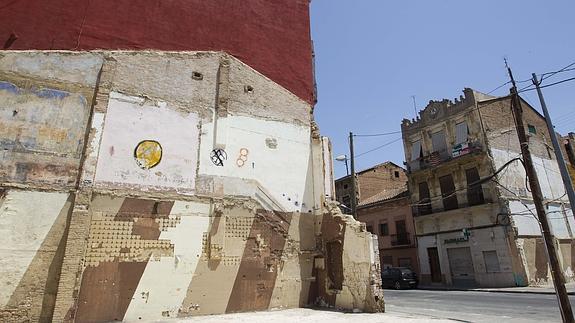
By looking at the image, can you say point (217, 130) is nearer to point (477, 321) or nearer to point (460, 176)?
point (477, 321)

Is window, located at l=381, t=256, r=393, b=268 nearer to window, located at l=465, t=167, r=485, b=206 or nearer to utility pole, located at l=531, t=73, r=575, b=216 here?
window, located at l=465, t=167, r=485, b=206

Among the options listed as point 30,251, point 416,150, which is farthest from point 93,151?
point 416,150

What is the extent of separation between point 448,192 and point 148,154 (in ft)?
71.7

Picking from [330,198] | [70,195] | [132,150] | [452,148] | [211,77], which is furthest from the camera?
[452,148]

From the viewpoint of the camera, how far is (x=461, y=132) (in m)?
25.6

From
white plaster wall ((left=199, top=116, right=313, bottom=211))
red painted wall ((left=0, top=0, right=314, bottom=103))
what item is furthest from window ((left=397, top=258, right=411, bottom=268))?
red painted wall ((left=0, top=0, right=314, bottom=103))

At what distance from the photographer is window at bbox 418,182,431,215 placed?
2686 centimetres

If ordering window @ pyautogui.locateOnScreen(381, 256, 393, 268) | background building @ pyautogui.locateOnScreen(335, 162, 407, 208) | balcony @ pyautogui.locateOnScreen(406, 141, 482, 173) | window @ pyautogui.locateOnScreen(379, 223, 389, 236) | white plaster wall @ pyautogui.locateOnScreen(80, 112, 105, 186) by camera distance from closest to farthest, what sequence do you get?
white plaster wall @ pyautogui.locateOnScreen(80, 112, 105, 186), balcony @ pyautogui.locateOnScreen(406, 141, 482, 173), window @ pyautogui.locateOnScreen(381, 256, 393, 268), window @ pyautogui.locateOnScreen(379, 223, 389, 236), background building @ pyautogui.locateOnScreen(335, 162, 407, 208)

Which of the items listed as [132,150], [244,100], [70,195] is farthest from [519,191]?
[70,195]

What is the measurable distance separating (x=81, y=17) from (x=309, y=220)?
33.4ft

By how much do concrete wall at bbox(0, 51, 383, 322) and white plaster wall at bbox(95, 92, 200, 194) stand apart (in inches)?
1.5

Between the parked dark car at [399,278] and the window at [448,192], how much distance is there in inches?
230

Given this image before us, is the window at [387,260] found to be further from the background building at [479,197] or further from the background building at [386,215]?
the background building at [479,197]

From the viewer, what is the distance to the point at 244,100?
13.1 metres
